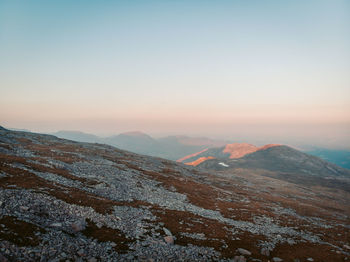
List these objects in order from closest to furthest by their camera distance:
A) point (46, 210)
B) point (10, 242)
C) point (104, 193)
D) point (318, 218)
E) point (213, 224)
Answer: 1. point (10, 242)
2. point (46, 210)
3. point (213, 224)
4. point (104, 193)
5. point (318, 218)

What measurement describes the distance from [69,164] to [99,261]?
133 feet

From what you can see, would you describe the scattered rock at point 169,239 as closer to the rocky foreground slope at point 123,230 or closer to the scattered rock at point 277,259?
the rocky foreground slope at point 123,230

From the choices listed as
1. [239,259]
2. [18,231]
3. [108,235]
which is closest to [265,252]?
[239,259]

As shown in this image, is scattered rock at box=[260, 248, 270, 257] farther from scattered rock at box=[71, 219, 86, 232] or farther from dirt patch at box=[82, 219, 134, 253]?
scattered rock at box=[71, 219, 86, 232]

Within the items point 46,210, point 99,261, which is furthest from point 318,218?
point 46,210

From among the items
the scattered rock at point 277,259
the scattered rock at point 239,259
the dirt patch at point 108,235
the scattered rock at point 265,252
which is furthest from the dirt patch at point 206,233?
the dirt patch at point 108,235

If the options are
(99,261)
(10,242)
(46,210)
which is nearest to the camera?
(10,242)

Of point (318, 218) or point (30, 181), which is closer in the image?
point (30, 181)

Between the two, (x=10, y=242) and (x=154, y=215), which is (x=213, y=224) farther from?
(x=10, y=242)

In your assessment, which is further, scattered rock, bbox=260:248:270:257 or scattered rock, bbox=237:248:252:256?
scattered rock, bbox=260:248:270:257

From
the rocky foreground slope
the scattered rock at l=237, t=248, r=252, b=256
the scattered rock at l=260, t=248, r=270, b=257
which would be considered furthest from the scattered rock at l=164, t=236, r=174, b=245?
the scattered rock at l=260, t=248, r=270, b=257

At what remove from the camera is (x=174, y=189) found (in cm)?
5459

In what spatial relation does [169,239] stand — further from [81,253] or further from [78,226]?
[78,226]

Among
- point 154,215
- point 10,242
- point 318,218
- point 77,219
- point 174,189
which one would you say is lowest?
point 318,218
